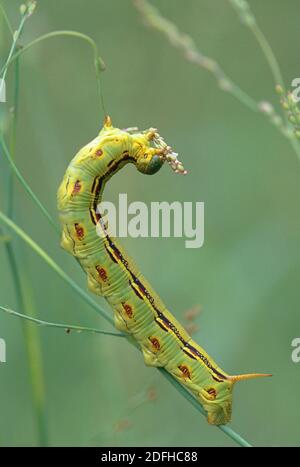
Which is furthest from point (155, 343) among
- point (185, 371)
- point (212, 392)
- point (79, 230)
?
point (79, 230)

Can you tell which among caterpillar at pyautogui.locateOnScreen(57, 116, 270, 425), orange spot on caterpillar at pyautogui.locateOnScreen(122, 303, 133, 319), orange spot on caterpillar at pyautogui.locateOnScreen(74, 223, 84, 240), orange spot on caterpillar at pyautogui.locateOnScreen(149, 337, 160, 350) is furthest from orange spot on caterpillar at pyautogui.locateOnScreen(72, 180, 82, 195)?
orange spot on caterpillar at pyautogui.locateOnScreen(149, 337, 160, 350)

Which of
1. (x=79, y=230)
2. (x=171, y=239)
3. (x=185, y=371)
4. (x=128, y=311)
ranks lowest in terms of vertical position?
(x=185, y=371)

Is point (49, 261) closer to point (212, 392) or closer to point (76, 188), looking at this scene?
point (76, 188)

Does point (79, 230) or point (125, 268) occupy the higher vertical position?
point (79, 230)

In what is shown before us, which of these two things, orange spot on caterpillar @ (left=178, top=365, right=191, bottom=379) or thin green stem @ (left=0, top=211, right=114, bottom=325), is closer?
thin green stem @ (left=0, top=211, right=114, bottom=325)

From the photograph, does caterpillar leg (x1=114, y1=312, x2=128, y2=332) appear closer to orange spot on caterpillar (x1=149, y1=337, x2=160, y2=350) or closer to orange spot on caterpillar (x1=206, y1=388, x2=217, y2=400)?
orange spot on caterpillar (x1=149, y1=337, x2=160, y2=350)

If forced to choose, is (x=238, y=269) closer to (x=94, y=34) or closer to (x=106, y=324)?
(x=106, y=324)
